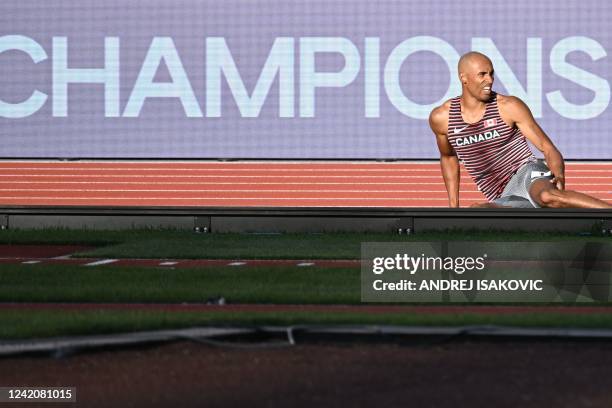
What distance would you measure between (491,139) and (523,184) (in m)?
0.58

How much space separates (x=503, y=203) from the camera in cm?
1234

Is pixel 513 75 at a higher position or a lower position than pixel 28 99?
higher

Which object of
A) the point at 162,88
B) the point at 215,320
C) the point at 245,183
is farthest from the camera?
the point at 245,183

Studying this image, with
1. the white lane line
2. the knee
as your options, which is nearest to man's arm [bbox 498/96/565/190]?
the knee

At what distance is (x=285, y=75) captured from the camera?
18.9 meters

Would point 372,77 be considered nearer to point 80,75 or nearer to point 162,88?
point 162,88

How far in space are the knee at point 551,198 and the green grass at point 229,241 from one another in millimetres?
1748

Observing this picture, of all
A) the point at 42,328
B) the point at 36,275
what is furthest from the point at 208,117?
the point at 42,328

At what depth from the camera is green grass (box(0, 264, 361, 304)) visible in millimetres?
8727

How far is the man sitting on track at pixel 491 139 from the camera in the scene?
11094 millimetres

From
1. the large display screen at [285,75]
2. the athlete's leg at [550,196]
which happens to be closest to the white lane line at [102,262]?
the athlete's leg at [550,196]

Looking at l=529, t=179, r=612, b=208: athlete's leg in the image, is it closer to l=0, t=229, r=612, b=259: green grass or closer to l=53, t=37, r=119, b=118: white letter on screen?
l=0, t=229, r=612, b=259: green grass

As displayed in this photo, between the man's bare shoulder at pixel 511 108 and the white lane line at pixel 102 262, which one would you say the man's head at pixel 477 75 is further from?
the white lane line at pixel 102 262

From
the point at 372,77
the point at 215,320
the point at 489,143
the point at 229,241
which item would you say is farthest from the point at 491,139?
the point at 372,77
